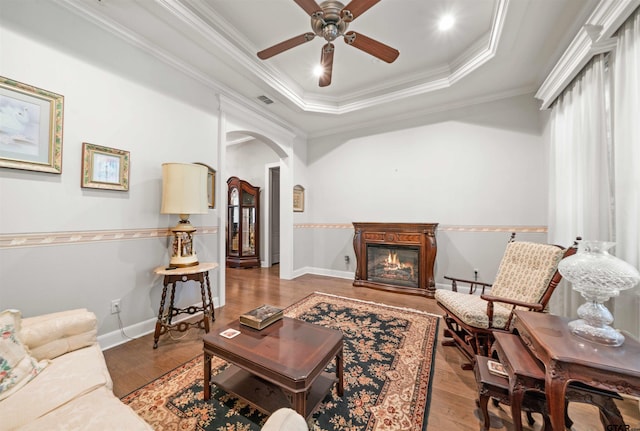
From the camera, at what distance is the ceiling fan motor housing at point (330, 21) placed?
180 centimetres

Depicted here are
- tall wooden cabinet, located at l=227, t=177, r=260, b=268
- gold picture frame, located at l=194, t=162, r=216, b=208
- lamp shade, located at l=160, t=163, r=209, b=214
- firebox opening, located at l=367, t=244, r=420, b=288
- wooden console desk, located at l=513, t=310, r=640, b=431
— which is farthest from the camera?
tall wooden cabinet, located at l=227, t=177, r=260, b=268

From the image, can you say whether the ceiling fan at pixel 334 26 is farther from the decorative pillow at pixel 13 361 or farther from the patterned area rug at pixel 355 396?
the patterned area rug at pixel 355 396

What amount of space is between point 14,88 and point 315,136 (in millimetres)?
4010

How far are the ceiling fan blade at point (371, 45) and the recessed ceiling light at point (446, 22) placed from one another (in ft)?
2.79

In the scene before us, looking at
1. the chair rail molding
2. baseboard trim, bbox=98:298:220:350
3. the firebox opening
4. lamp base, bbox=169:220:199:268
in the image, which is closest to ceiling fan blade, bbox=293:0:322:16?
lamp base, bbox=169:220:199:268

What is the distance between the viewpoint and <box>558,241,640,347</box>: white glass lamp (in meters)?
1.22

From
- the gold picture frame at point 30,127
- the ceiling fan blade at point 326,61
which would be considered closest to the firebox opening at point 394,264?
the ceiling fan blade at point 326,61

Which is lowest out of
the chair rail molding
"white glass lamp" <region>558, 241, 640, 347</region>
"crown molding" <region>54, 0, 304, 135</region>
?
"white glass lamp" <region>558, 241, 640, 347</region>

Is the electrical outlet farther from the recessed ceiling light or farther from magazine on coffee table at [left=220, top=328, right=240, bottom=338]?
the recessed ceiling light

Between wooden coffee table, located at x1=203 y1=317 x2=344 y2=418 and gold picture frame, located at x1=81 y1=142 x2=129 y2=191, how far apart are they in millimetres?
1711

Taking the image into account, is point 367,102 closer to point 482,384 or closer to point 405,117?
point 405,117

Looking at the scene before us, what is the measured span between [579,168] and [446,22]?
1.94 m

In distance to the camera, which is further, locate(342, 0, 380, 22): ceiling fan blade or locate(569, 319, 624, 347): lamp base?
locate(342, 0, 380, 22): ceiling fan blade

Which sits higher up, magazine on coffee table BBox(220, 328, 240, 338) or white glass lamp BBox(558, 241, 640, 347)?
white glass lamp BBox(558, 241, 640, 347)
